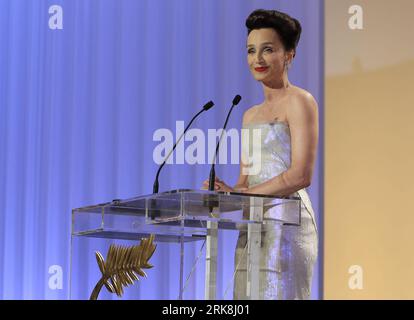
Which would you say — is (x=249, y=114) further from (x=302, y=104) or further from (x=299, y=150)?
(x=299, y=150)

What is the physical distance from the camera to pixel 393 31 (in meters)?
5.19

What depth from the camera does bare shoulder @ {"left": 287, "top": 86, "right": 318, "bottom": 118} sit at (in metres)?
4.71

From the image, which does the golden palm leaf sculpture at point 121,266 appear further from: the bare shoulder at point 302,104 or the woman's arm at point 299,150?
the bare shoulder at point 302,104

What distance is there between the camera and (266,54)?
489cm

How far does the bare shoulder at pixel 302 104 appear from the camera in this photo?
471cm

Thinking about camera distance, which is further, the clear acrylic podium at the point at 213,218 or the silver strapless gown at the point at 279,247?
the silver strapless gown at the point at 279,247

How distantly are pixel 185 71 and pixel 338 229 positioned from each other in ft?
4.45

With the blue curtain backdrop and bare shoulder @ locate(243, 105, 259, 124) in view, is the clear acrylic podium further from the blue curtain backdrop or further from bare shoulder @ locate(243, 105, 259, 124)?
the blue curtain backdrop

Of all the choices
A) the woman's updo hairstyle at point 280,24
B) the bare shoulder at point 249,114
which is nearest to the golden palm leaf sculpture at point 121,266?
the bare shoulder at point 249,114

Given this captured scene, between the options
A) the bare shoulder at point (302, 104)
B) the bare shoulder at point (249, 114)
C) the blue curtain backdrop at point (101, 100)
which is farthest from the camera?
the blue curtain backdrop at point (101, 100)

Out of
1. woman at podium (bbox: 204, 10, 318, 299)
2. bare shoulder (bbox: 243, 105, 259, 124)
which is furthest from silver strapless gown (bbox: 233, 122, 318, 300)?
bare shoulder (bbox: 243, 105, 259, 124)

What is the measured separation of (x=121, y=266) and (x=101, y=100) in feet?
7.44

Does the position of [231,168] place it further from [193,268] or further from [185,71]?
[193,268]
